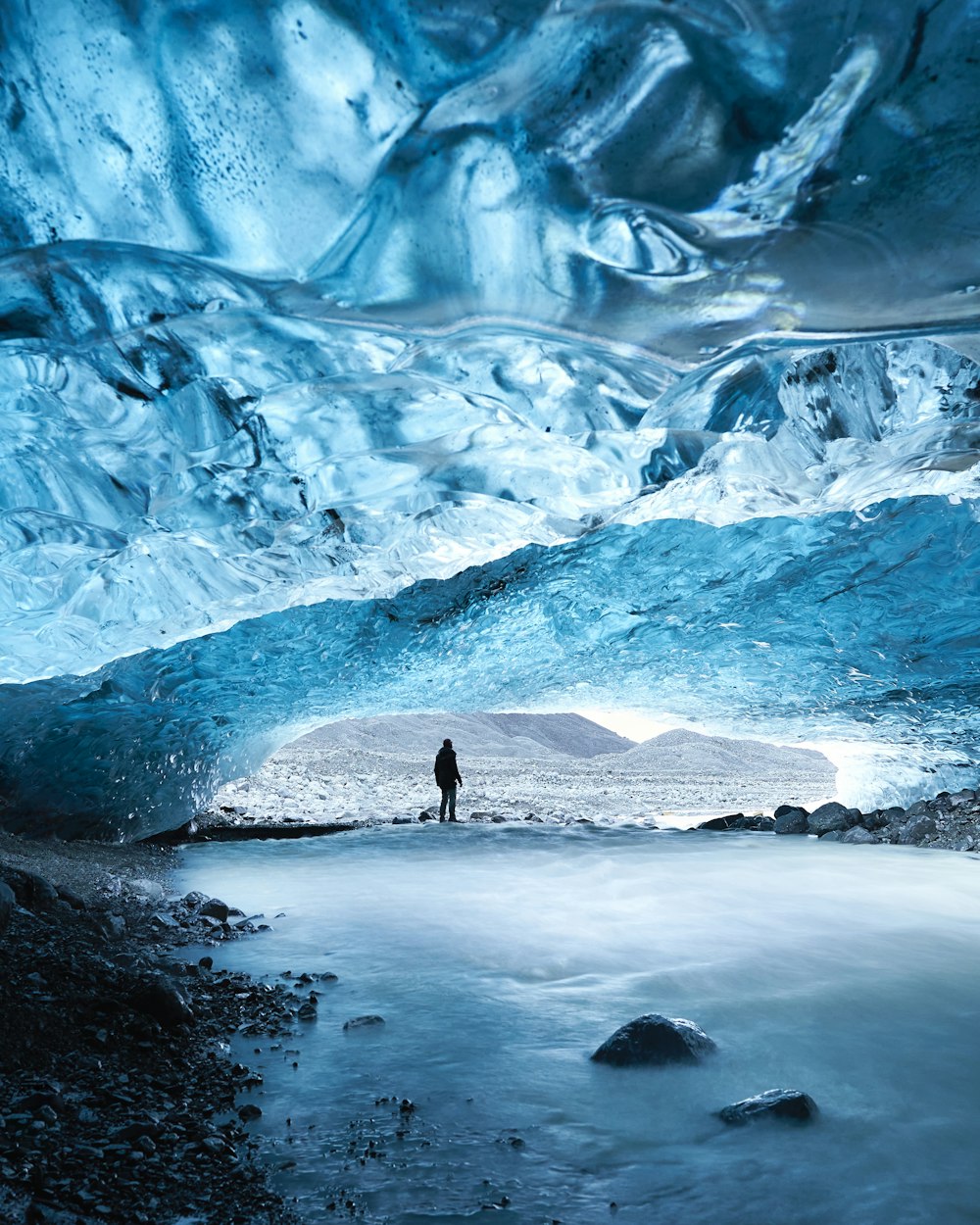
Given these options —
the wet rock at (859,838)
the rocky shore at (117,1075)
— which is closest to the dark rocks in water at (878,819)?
the wet rock at (859,838)

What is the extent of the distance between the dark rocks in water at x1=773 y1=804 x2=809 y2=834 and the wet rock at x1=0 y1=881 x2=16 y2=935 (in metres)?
10.2

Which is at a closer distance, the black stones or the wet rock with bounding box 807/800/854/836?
the black stones

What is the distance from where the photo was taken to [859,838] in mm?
10586

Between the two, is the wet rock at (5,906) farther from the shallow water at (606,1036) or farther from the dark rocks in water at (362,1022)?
the dark rocks in water at (362,1022)

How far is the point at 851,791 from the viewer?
45.2 feet

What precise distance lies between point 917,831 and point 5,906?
9.73 meters

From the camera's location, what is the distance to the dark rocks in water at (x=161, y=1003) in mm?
3279

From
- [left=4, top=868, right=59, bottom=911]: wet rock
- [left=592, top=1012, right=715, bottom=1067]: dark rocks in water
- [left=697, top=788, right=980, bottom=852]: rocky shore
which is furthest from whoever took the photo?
[left=697, top=788, right=980, bottom=852]: rocky shore

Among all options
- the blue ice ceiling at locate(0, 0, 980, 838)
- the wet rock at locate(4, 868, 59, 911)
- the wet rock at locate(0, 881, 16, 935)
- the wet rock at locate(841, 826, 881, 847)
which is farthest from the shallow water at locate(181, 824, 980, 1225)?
the wet rock at locate(841, 826, 881, 847)

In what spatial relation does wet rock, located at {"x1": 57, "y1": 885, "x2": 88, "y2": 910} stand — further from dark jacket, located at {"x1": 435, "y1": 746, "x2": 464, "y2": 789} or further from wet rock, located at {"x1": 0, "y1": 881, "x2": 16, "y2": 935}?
dark jacket, located at {"x1": 435, "y1": 746, "x2": 464, "y2": 789}

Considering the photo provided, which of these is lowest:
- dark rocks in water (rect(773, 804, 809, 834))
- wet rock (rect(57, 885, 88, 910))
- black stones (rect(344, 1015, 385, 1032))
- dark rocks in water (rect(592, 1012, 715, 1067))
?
dark rocks in water (rect(773, 804, 809, 834))

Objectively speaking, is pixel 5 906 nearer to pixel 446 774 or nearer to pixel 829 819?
pixel 446 774

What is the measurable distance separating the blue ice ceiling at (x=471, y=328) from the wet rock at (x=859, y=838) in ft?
11.8

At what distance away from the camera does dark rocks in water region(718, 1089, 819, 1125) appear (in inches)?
115
